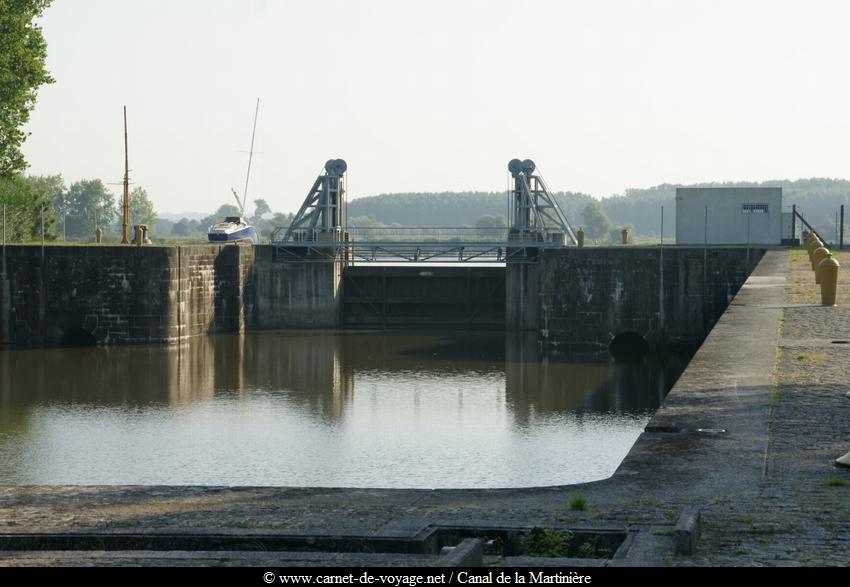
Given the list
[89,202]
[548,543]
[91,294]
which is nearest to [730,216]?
[91,294]

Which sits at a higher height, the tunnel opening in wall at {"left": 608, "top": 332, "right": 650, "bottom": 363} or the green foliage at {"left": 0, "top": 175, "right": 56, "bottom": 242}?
the green foliage at {"left": 0, "top": 175, "right": 56, "bottom": 242}

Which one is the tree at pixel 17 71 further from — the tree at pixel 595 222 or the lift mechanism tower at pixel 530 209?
the tree at pixel 595 222

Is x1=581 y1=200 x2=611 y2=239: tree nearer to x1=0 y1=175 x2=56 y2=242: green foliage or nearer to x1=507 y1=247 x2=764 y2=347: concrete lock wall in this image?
x1=0 y1=175 x2=56 y2=242: green foliage

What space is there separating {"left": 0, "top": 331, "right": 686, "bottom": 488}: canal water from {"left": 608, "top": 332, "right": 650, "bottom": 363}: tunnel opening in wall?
1.33 metres

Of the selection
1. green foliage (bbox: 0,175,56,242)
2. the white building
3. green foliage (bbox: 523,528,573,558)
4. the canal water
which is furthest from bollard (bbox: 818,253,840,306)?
green foliage (bbox: 0,175,56,242)

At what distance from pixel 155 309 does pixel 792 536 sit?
29.8 m

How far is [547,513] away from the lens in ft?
30.9

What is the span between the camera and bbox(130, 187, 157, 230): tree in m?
158

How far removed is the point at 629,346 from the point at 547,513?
1132 inches

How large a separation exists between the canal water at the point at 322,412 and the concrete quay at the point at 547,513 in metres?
6.78

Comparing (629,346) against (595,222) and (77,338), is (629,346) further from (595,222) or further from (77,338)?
(595,222)

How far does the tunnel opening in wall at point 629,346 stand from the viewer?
3691 cm

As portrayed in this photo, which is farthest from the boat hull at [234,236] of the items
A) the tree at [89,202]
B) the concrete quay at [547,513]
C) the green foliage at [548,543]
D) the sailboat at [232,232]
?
the tree at [89,202]

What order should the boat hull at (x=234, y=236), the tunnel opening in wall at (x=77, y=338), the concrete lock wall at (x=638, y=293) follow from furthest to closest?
the boat hull at (x=234, y=236) < the concrete lock wall at (x=638, y=293) < the tunnel opening in wall at (x=77, y=338)
